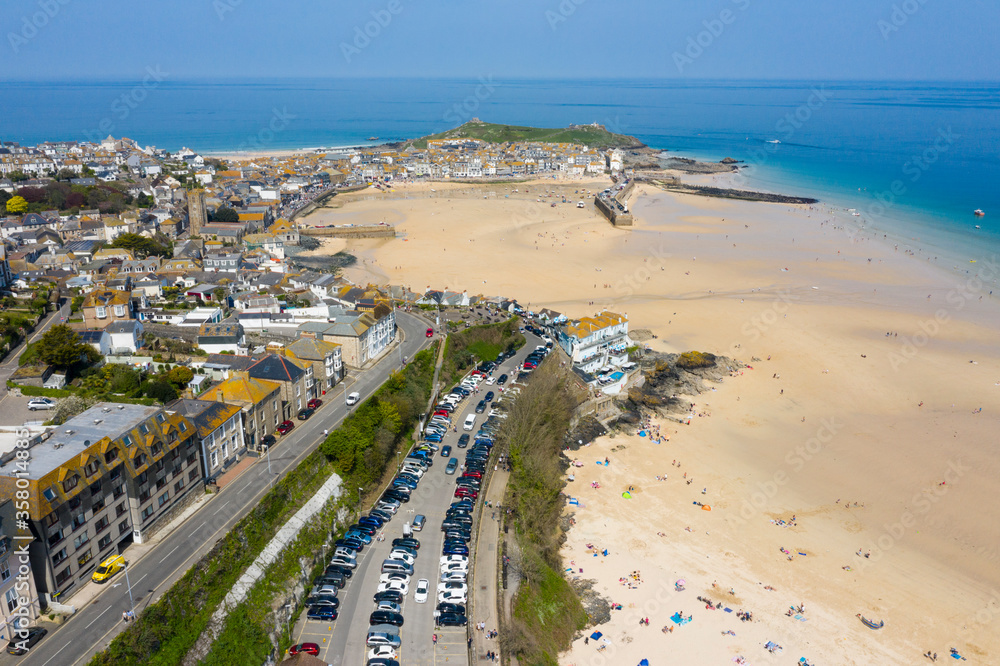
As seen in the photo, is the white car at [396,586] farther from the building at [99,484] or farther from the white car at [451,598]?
the building at [99,484]

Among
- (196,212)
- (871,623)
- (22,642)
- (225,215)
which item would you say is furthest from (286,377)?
(225,215)

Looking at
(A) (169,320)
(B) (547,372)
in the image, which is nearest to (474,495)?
(B) (547,372)

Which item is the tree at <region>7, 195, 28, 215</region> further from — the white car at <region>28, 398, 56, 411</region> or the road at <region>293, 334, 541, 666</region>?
the road at <region>293, 334, 541, 666</region>

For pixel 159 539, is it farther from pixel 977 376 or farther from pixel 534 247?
pixel 534 247

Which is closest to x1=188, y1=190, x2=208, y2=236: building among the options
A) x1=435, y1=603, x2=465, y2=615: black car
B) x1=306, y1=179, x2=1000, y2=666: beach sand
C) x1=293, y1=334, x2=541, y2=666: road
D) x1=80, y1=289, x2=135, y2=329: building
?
x1=306, y1=179, x2=1000, y2=666: beach sand

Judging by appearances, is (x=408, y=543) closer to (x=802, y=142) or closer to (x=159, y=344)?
(x=159, y=344)
